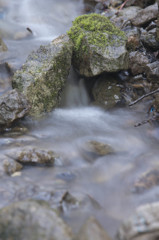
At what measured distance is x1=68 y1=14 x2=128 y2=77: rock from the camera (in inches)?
194

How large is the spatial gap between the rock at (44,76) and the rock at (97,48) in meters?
0.29

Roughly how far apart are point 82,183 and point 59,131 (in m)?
1.59

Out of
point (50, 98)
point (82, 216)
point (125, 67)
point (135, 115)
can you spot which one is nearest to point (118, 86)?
point (125, 67)

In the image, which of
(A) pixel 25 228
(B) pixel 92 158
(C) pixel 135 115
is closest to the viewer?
(A) pixel 25 228

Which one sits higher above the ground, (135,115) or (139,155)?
(135,115)

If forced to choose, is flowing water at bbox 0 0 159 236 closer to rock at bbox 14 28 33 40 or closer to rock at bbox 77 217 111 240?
rock at bbox 77 217 111 240

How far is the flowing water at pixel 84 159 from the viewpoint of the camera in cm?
277

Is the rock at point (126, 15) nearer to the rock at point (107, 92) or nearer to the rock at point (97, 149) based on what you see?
the rock at point (107, 92)

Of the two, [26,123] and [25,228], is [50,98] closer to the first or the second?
[26,123]

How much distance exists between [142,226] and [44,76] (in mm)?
3344

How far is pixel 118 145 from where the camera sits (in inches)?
159

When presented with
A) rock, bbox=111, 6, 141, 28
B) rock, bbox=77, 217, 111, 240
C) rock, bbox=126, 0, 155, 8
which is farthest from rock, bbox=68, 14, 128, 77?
rock, bbox=126, 0, 155, 8

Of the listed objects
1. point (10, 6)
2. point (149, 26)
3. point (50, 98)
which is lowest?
point (50, 98)

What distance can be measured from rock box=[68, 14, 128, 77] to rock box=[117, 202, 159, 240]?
338 cm
